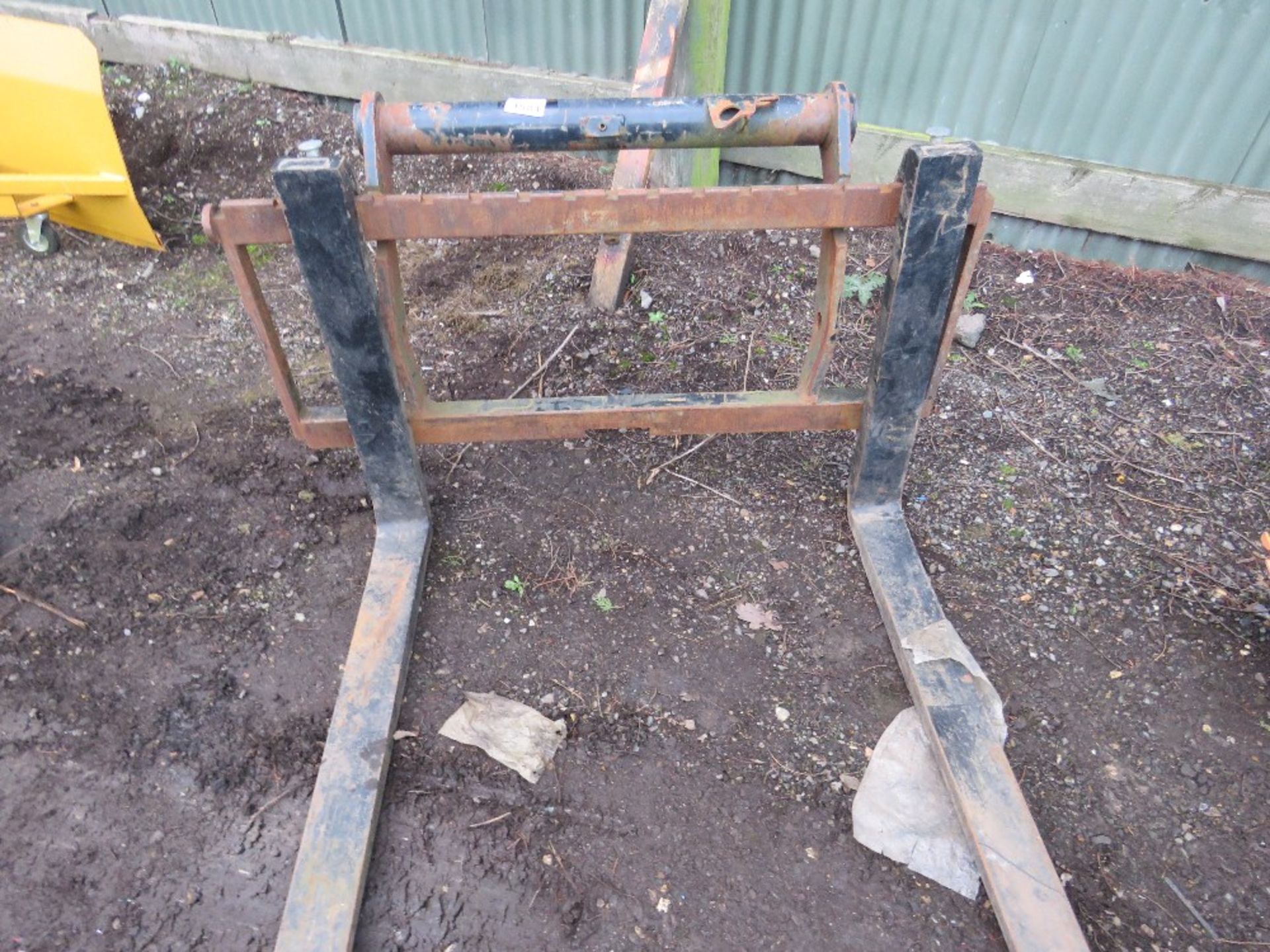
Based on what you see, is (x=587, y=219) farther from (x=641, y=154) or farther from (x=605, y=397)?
(x=641, y=154)

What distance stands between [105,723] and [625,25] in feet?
11.5

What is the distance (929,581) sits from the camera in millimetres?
2434

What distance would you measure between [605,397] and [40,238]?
3.12 meters

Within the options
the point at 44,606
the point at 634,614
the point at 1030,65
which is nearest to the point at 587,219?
the point at 634,614

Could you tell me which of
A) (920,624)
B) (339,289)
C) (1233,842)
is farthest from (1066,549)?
(339,289)

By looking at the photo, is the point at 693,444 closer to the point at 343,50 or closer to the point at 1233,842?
the point at 1233,842

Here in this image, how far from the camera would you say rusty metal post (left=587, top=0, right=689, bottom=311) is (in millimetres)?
3199

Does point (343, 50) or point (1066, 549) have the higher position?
point (343, 50)

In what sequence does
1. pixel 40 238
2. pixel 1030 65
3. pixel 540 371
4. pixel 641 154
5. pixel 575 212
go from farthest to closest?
pixel 40 238 < pixel 1030 65 < pixel 641 154 < pixel 540 371 < pixel 575 212

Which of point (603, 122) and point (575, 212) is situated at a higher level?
point (603, 122)

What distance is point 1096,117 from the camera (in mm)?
3516

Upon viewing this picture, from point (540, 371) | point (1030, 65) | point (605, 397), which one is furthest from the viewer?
point (1030, 65)

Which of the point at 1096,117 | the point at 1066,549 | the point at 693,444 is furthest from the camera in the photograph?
the point at 1096,117

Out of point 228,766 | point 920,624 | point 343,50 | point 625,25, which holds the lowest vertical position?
point 228,766
